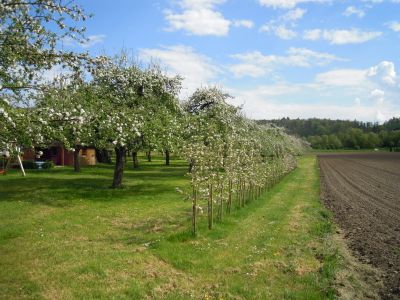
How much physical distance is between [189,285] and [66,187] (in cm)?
1896

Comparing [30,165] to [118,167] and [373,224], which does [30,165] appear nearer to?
[118,167]

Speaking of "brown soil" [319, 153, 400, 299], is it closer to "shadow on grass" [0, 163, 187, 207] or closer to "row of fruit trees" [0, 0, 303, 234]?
"row of fruit trees" [0, 0, 303, 234]

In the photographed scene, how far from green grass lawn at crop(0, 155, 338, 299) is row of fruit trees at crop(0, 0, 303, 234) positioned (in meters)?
1.55

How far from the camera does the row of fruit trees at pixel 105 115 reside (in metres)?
8.79

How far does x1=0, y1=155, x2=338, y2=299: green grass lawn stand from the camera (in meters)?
8.43

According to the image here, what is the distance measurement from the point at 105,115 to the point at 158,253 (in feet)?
15.2

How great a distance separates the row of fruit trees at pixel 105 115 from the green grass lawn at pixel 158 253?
155cm

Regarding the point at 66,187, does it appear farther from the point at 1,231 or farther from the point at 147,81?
the point at 1,231

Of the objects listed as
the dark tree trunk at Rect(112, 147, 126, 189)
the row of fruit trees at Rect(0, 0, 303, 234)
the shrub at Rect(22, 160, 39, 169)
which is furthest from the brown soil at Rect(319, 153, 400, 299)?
the shrub at Rect(22, 160, 39, 169)

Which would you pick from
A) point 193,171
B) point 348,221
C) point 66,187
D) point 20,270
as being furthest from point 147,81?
point 20,270

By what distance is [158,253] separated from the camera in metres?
10.8

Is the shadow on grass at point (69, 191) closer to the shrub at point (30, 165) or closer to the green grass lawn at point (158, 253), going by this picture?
the green grass lawn at point (158, 253)

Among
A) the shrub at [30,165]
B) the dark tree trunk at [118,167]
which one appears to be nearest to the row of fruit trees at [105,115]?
the dark tree trunk at [118,167]

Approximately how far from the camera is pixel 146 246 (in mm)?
11539
